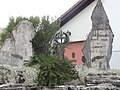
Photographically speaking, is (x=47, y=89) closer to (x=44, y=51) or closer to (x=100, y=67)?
(x=100, y=67)

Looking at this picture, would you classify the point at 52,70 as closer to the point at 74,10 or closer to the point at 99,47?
the point at 99,47

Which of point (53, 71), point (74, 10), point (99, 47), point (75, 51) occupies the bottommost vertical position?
point (53, 71)

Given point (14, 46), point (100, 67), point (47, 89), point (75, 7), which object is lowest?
point (47, 89)

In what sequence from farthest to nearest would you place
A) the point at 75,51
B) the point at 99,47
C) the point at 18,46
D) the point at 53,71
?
1. the point at 75,51
2. the point at 18,46
3. the point at 99,47
4. the point at 53,71

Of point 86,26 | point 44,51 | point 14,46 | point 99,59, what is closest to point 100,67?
point 99,59

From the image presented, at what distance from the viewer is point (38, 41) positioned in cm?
1090

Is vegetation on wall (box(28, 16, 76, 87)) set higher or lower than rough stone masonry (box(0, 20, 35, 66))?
lower

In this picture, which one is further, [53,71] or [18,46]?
[18,46]

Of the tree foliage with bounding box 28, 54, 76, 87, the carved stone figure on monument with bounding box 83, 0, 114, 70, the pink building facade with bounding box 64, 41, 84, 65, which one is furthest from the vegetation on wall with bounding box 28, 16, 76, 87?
the pink building facade with bounding box 64, 41, 84, 65

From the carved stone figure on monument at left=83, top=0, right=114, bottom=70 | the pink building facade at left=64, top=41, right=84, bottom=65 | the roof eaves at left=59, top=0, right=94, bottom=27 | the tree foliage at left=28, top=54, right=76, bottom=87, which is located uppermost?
the roof eaves at left=59, top=0, right=94, bottom=27

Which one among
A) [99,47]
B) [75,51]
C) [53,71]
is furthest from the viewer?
[75,51]

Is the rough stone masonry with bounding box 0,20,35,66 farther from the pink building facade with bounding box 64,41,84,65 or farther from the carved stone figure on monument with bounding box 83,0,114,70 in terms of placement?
the pink building facade with bounding box 64,41,84,65

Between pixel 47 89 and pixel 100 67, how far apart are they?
1.70 metres

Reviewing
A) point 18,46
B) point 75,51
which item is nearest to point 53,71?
point 18,46
